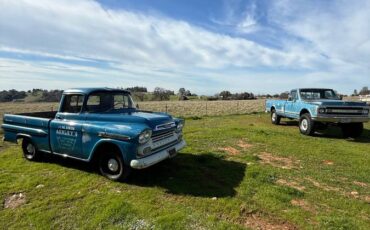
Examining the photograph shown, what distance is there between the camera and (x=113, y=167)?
596cm

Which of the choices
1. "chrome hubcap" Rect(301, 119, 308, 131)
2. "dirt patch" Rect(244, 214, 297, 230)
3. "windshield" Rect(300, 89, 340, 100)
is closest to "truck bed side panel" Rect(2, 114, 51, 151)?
"dirt patch" Rect(244, 214, 297, 230)

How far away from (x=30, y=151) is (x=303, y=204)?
6656mm

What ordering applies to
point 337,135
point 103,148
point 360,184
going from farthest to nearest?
1. point 337,135
2. point 103,148
3. point 360,184

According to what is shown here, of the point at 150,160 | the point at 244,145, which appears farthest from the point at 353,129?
the point at 150,160

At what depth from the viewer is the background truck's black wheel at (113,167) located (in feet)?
18.9

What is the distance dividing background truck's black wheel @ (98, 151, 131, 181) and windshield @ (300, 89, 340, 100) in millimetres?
9645

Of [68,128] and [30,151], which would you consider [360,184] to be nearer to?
[68,128]

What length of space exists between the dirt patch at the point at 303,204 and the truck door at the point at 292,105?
8.62 m

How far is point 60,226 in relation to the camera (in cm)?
436

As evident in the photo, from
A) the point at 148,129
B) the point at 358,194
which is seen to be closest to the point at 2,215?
the point at 148,129

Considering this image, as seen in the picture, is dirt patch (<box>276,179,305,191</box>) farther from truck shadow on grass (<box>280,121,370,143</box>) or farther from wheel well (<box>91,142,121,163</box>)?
truck shadow on grass (<box>280,121,370,143</box>)

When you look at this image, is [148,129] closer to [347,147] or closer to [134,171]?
[134,171]

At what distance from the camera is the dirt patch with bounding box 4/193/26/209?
16.8 feet

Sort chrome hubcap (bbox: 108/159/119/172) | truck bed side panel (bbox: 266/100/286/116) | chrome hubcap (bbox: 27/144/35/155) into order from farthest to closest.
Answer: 1. truck bed side panel (bbox: 266/100/286/116)
2. chrome hubcap (bbox: 27/144/35/155)
3. chrome hubcap (bbox: 108/159/119/172)
